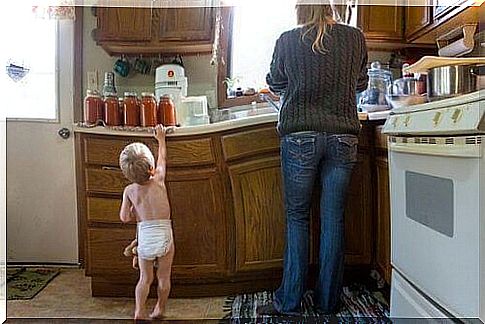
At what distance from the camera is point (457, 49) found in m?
2.03

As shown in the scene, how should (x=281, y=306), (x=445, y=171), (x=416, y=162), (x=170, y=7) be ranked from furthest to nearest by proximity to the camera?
(x=170, y=7) < (x=281, y=306) < (x=416, y=162) < (x=445, y=171)

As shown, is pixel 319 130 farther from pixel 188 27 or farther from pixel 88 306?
pixel 88 306

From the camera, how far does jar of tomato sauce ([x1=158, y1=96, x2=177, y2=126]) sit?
206 centimetres

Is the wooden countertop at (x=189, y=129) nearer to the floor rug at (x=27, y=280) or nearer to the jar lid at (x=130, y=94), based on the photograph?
the jar lid at (x=130, y=94)

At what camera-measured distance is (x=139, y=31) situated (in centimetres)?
223

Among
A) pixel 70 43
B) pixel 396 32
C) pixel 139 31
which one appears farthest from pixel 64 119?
pixel 396 32

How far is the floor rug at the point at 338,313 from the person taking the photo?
74.3 inches

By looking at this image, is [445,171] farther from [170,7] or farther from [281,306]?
[170,7]

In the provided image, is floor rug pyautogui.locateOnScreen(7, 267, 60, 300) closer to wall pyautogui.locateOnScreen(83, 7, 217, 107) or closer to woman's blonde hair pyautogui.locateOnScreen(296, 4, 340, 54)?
wall pyautogui.locateOnScreen(83, 7, 217, 107)

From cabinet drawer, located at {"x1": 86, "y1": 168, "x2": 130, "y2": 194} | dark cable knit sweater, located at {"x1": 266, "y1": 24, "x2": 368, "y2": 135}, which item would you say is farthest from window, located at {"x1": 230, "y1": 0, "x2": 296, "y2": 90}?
cabinet drawer, located at {"x1": 86, "y1": 168, "x2": 130, "y2": 194}

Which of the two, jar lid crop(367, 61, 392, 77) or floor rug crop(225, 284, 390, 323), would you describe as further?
jar lid crop(367, 61, 392, 77)

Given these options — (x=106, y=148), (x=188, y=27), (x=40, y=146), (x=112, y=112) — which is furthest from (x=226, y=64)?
(x=40, y=146)

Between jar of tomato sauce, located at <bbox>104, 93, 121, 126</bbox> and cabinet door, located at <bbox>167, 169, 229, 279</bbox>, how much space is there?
0.28 metres

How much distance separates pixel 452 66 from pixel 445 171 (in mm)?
Result: 381
